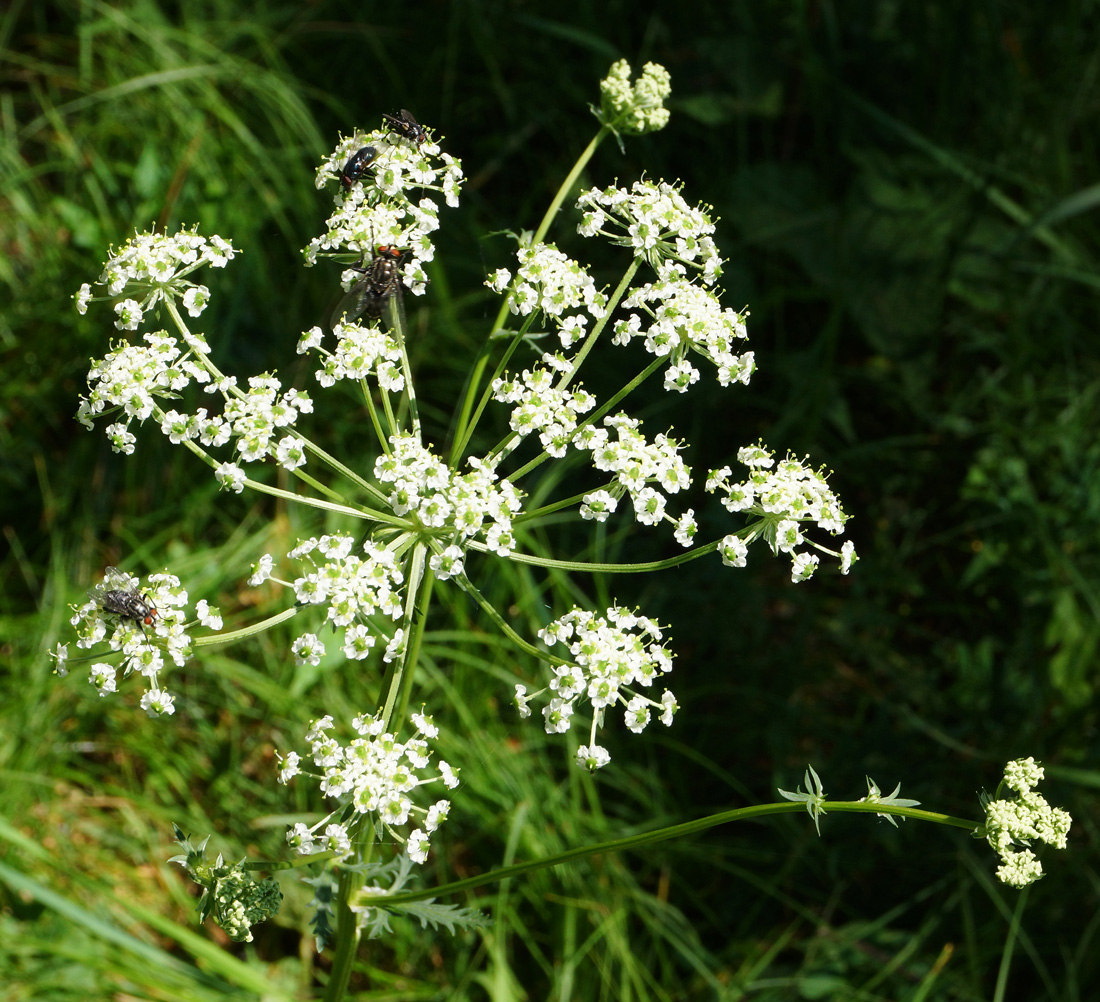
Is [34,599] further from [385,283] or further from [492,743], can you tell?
[385,283]

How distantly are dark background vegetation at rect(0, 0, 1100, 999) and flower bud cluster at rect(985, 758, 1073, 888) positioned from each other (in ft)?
6.79

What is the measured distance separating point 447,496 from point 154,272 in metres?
1.06

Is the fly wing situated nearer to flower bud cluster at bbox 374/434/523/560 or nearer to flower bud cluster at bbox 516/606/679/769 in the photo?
flower bud cluster at bbox 374/434/523/560

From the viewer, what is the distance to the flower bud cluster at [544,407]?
2.87 meters

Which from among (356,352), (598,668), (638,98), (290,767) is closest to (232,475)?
(356,352)

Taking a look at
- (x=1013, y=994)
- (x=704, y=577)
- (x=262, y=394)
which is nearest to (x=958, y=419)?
(x=704, y=577)

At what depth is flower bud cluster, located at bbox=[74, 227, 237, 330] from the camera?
295cm

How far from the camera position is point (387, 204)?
313 cm

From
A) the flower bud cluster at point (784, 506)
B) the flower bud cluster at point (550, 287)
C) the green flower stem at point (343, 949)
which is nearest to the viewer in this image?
the flower bud cluster at point (784, 506)

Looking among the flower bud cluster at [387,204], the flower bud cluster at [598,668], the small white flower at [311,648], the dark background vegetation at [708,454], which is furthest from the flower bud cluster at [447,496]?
the dark background vegetation at [708,454]

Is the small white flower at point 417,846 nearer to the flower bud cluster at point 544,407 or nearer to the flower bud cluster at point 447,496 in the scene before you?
the flower bud cluster at point 447,496

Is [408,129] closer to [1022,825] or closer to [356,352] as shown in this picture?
[356,352]

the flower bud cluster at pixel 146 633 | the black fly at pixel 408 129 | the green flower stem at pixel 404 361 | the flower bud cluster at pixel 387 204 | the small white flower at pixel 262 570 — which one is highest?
the black fly at pixel 408 129

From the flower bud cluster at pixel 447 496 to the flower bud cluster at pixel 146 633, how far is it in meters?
0.56
